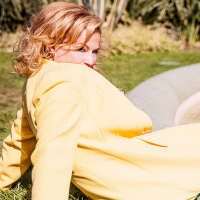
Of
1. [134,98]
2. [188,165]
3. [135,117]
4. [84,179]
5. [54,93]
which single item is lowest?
[134,98]

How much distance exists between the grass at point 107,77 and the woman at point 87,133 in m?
0.63

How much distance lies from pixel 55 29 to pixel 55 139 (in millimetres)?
614

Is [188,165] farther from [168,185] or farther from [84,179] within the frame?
[84,179]

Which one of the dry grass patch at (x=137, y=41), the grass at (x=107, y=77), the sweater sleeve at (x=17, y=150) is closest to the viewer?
the sweater sleeve at (x=17, y=150)

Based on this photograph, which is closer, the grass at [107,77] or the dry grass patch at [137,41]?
the grass at [107,77]

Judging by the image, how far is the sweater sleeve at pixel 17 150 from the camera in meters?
1.67

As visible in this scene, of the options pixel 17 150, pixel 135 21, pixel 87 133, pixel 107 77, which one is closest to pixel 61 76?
pixel 87 133

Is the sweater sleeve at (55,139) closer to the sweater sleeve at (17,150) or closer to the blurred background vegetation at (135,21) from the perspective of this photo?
the sweater sleeve at (17,150)

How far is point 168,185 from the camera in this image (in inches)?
→ 48.9

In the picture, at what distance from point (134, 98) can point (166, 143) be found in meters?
1.87

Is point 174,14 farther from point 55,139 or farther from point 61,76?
point 55,139

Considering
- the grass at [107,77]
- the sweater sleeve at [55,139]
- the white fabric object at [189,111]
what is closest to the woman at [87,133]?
the sweater sleeve at [55,139]

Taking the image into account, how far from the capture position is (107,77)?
19.4ft

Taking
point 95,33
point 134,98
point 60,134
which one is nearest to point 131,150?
point 60,134
